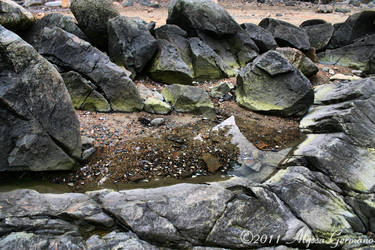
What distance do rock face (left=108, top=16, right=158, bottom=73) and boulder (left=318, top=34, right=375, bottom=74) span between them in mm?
7198

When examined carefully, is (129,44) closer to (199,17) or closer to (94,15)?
(94,15)

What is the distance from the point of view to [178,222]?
150 inches

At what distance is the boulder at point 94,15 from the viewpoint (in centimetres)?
873

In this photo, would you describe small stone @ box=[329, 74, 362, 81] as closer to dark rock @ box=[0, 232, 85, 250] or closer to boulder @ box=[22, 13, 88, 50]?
boulder @ box=[22, 13, 88, 50]

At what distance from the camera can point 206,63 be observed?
31.6ft

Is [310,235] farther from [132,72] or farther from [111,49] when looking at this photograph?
[111,49]

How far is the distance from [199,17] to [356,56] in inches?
246

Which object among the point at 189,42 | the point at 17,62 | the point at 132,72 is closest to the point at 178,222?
the point at 17,62

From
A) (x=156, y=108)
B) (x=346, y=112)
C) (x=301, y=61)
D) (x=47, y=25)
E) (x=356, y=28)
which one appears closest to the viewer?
(x=346, y=112)

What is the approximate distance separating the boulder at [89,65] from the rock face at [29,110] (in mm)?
2181

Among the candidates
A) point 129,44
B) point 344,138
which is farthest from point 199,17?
point 344,138

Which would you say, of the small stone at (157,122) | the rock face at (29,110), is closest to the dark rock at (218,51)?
the small stone at (157,122)

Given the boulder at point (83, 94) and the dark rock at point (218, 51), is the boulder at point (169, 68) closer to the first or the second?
the dark rock at point (218, 51)

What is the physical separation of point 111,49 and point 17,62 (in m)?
4.57
